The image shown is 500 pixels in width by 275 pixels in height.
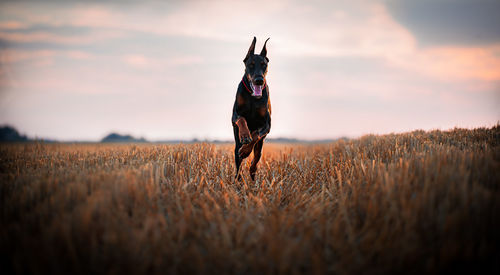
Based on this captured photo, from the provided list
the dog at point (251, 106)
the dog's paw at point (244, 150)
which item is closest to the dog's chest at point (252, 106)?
the dog at point (251, 106)

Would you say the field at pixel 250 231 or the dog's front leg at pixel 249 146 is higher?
the dog's front leg at pixel 249 146

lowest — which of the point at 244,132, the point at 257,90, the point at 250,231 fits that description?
the point at 250,231

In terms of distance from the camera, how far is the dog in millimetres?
4652

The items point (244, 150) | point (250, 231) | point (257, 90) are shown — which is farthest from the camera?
point (244, 150)

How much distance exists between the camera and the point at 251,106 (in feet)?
16.2

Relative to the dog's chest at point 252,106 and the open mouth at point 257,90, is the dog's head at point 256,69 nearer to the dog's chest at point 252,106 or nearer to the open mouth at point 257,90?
the open mouth at point 257,90

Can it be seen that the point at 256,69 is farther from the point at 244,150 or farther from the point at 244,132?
the point at 244,150

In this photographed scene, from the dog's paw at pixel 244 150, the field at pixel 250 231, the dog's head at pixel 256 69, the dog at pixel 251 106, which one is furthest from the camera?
the dog's paw at pixel 244 150

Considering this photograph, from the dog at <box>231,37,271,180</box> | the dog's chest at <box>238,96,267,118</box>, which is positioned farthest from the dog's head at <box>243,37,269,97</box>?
Answer: the dog's chest at <box>238,96,267,118</box>

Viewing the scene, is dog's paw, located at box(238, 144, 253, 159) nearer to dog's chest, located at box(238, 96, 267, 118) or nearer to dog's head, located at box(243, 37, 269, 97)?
dog's chest, located at box(238, 96, 267, 118)

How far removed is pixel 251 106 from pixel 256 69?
696 mm

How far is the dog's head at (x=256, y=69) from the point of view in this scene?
4543 mm

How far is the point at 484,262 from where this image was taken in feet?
6.64

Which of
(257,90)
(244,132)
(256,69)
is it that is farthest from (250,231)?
(256,69)
